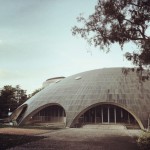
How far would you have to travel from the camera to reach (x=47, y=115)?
40656mm

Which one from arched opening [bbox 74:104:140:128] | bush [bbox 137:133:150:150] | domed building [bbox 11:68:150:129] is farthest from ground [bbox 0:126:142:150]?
domed building [bbox 11:68:150:129]

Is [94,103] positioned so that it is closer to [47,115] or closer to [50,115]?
[50,115]

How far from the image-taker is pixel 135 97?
36000 mm

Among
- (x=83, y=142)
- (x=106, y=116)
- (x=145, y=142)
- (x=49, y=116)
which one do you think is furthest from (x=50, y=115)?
(x=145, y=142)

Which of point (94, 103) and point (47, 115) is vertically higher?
point (94, 103)

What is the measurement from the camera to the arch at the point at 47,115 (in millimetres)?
38775

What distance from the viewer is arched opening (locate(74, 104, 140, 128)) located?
35.8m

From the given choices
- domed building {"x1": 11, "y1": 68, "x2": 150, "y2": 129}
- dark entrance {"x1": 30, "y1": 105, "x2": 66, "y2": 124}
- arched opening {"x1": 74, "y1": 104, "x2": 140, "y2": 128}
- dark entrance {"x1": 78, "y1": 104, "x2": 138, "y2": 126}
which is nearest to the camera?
domed building {"x1": 11, "y1": 68, "x2": 150, "y2": 129}

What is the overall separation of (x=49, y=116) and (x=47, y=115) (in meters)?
0.36

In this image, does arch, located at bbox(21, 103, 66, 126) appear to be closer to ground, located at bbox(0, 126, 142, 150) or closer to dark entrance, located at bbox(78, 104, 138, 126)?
dark entrance, located at bbox(78, 104, 138, 126)

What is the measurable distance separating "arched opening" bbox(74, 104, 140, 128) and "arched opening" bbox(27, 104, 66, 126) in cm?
407

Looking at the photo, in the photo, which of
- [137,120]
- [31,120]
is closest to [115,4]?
[137,120]

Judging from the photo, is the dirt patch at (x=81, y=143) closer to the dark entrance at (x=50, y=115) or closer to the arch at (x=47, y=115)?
the arch at (x=47, y=115)

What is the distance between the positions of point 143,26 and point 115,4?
2417mm
